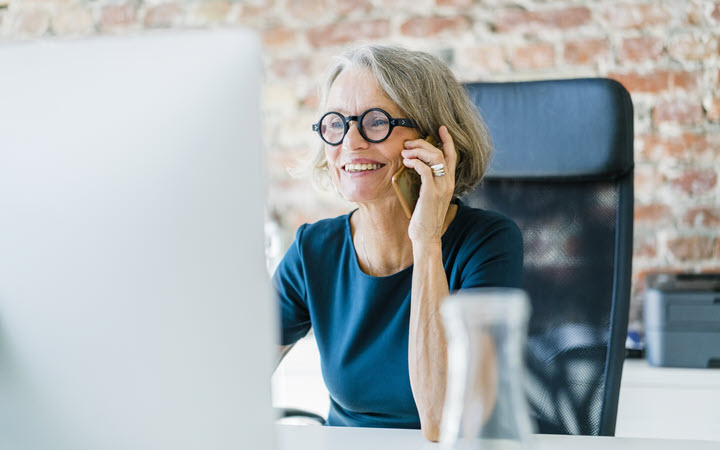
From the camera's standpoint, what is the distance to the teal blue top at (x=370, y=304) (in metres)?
1.26

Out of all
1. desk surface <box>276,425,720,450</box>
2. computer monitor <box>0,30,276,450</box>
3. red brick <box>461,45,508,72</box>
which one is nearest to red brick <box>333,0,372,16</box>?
red brick <box>461,45,508,72</box>

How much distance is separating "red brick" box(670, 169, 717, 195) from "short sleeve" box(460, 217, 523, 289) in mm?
1051

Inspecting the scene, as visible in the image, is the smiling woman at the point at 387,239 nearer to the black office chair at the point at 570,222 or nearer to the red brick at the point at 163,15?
the black office chair at the point at 570,222

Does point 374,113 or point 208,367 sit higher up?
point 374,113

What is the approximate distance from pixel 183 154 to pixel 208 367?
6.4 inches

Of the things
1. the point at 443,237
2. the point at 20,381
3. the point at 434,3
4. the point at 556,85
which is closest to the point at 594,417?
the point at 443,237

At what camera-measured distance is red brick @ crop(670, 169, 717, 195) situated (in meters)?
2.09

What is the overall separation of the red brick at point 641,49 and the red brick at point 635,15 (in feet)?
0.14

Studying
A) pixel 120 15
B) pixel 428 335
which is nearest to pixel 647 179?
pixel 428 335

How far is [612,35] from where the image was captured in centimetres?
213

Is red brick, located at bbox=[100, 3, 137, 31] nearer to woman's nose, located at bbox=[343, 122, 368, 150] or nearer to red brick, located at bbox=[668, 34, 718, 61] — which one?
woman's nose, located at bbox=[343, 122, 368, 150]

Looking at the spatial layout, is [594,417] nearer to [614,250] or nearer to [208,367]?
[614,250]

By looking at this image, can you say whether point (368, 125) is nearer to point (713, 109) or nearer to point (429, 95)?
point (429, 95)

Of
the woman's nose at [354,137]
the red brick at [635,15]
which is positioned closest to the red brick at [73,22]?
the woman's nose at [354,137]
